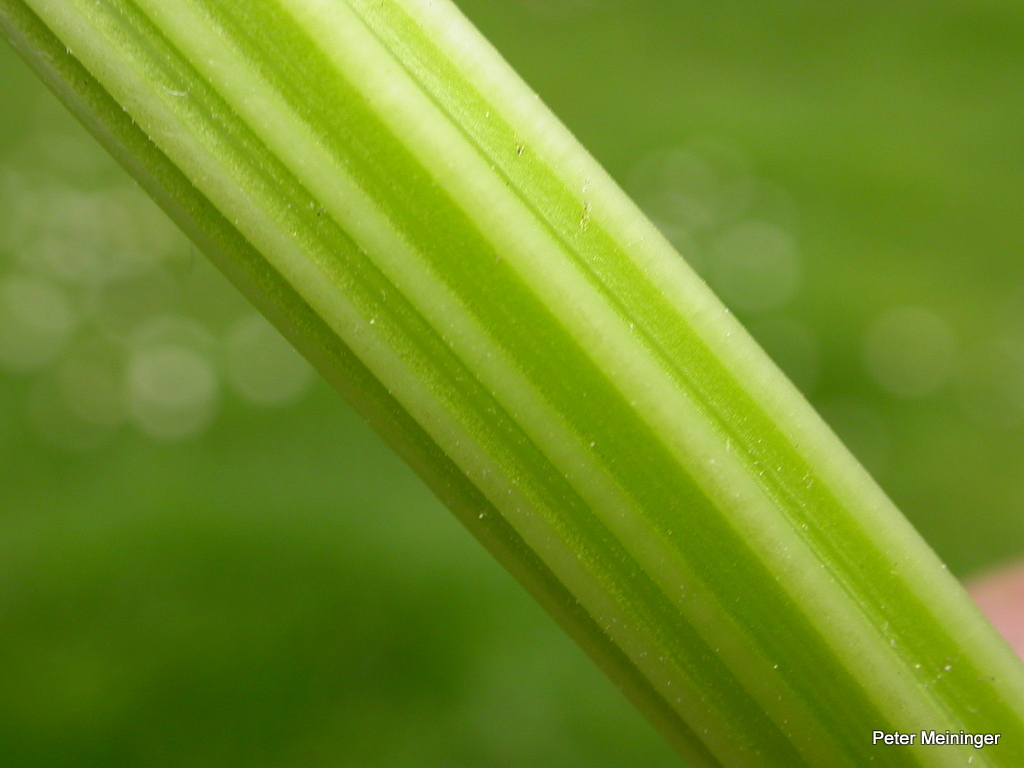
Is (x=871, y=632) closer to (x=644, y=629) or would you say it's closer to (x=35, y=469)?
(x=644, y=629)

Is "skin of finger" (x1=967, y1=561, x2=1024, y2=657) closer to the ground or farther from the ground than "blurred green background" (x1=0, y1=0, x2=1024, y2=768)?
closer to the ground

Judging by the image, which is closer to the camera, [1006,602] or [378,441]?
[1006,602]

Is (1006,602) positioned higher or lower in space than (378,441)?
lower

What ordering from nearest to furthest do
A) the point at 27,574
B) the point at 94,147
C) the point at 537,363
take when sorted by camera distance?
1. the point at 537,363
2. the point at 27,574
3. the point at 94,147

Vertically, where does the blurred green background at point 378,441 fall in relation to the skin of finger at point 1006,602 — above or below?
above

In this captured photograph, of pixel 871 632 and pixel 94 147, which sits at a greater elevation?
pixel 94 147

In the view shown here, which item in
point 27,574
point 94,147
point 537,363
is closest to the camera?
point 537,363

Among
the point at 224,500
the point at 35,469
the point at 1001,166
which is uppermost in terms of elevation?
the point at 35,469

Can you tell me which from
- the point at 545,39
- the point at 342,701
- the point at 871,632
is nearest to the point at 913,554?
the point at 871,632
